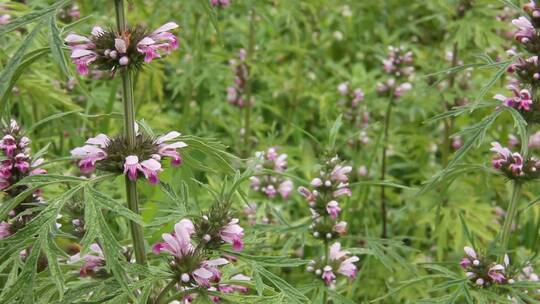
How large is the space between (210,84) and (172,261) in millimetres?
2643

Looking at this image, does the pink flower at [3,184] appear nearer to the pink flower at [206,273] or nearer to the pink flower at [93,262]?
the pink flower at [93,262]

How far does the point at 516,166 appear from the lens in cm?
273

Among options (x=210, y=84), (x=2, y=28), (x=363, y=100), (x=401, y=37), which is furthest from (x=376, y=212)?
(x=2, y=28)

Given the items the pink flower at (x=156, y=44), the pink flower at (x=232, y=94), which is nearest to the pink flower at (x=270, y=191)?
the pink flower at (x=232, y=94)

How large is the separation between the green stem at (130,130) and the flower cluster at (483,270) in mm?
1183

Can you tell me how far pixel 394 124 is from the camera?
5.47m

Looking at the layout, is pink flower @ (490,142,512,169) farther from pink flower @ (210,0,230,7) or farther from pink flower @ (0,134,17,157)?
pink flower @ (210,0,230,7)

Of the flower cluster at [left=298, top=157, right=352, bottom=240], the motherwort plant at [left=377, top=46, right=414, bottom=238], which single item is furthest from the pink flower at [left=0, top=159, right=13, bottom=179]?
the motherwort plant at [left=377, top=46, right=414, bottom=238]

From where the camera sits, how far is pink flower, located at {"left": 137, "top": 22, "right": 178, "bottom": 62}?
77.5 inches

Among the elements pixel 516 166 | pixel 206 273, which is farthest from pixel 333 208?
pixel 206 273

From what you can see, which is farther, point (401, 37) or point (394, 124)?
point (401, 37)

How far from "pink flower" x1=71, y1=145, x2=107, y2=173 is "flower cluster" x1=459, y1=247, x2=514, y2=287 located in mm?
1366

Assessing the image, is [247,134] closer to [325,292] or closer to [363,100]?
[363,100]

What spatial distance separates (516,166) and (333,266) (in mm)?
790
